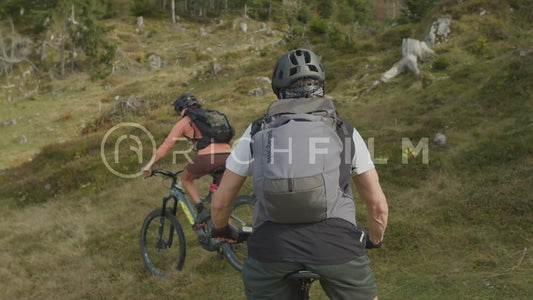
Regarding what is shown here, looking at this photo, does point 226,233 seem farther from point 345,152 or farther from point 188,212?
point 188,212

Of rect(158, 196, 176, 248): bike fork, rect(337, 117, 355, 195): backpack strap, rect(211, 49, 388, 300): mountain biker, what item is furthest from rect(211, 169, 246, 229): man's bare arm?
rect(158, 196, 176, 248): bike fork

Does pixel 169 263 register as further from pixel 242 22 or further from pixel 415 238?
pixel 242 22

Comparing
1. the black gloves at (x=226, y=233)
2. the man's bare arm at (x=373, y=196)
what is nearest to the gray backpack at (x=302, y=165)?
the man's bare arm at (x=373, y=196)

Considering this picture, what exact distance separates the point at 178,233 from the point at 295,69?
4001mm

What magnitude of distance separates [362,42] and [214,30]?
3224 centimetres

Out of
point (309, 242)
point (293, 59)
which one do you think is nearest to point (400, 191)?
point (293, 59)

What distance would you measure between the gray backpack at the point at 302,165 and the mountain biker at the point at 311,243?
0.12 ft

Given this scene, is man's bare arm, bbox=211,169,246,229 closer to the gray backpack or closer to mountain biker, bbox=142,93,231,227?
the gray backpack

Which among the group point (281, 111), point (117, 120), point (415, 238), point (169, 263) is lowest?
point (117, 120)

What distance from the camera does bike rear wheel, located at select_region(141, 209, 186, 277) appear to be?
20.5 ft

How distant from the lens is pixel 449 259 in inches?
222

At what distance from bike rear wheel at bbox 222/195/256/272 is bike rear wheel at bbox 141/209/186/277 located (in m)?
0.71

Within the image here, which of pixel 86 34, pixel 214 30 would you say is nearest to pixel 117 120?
pixel 86 34

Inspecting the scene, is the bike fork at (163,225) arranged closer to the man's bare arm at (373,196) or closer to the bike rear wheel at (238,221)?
the bike rear wheel at (238,221)
